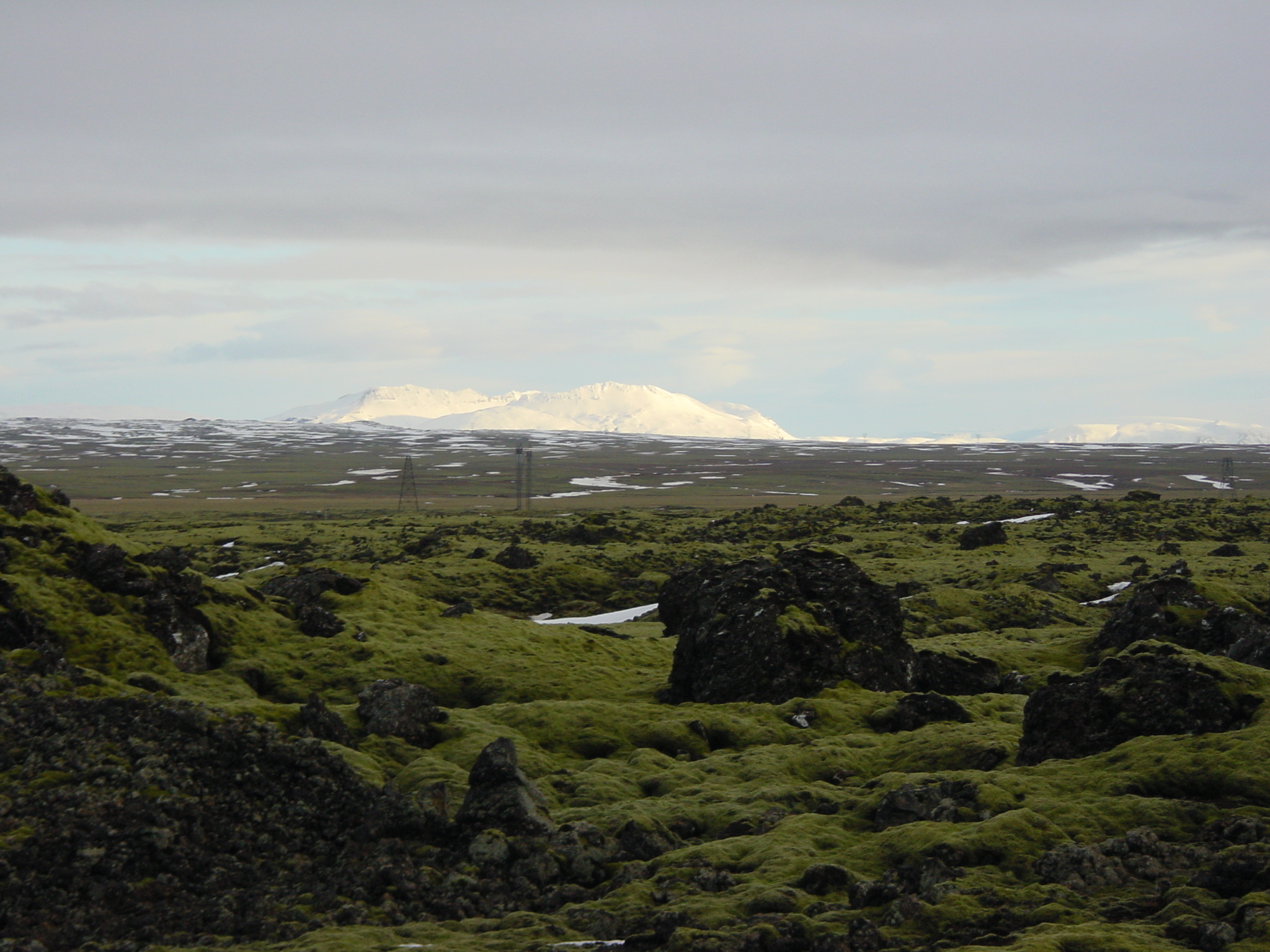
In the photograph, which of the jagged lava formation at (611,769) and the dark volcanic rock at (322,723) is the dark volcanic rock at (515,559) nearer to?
the jagged lava formation at (611,769)

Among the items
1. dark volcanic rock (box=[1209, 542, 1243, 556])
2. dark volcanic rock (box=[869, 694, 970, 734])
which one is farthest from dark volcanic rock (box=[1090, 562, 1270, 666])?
dark volcanic rock (box=[1209, 542, 1243, 556])

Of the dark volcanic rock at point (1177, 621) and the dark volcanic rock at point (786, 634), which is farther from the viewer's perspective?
the dark volcanic rock at point (786, 634)

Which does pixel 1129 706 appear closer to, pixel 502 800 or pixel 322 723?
pixel 502 800

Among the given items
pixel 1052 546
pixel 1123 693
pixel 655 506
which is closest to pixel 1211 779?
pixel 1123 693

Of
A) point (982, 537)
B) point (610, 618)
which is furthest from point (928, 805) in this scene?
point (982, 537)

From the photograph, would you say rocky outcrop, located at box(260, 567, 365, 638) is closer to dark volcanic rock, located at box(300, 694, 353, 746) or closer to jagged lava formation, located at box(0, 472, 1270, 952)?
jagged lava formation, located at box(0, 472, 1270, 952)

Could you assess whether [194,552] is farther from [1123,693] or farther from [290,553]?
[1123,693]

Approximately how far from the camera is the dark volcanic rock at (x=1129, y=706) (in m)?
21.5

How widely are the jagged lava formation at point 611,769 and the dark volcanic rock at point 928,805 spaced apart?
0.21 ft

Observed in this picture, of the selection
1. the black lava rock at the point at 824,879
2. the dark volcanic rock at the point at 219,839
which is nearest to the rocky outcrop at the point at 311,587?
the dark volcanic rock at the point at 219,839

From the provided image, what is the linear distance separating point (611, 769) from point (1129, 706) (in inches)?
510

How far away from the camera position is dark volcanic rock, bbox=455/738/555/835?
1886cm

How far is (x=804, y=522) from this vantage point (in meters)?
109

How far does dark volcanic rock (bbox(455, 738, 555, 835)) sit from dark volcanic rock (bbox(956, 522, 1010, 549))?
232ft
